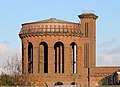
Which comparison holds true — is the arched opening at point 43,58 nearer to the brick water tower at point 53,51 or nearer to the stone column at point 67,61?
the brick water tower at point 53,51

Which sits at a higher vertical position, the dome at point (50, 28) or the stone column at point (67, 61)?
the dome at point (50, 28)

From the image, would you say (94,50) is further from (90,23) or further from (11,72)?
(11,72)

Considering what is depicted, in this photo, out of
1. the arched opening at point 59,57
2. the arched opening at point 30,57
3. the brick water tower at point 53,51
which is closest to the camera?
the brick water tower at point 53,51

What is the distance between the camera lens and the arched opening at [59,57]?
12564cm

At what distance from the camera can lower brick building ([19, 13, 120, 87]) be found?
404ft

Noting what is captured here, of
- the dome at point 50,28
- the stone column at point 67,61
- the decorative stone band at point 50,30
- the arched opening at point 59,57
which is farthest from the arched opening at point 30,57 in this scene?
the stone column at point 67,61

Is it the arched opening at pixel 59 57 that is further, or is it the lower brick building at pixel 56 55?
the arched opening at pixel 59 57

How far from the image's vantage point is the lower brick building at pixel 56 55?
4843 inches

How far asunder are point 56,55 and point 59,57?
3.27 ft

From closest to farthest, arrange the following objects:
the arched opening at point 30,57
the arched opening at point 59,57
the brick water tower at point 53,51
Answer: the brick water tower at point 53,51, the arched opening at point 59,57, the arched opening at point 30,57

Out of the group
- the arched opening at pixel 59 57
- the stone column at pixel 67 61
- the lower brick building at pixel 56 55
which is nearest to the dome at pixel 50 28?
the lower brick building at pixel 56 55

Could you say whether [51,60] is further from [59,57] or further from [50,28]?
[50,28]

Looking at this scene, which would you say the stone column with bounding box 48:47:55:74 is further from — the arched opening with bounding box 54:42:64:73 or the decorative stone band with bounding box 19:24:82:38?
the decorative stone band with bounding box 19:24:82:38

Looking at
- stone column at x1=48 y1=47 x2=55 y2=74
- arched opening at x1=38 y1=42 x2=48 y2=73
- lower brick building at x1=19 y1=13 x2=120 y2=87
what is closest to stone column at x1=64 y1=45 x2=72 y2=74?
lower brick building at x1=19 y1=13 x2=120 y2=87
